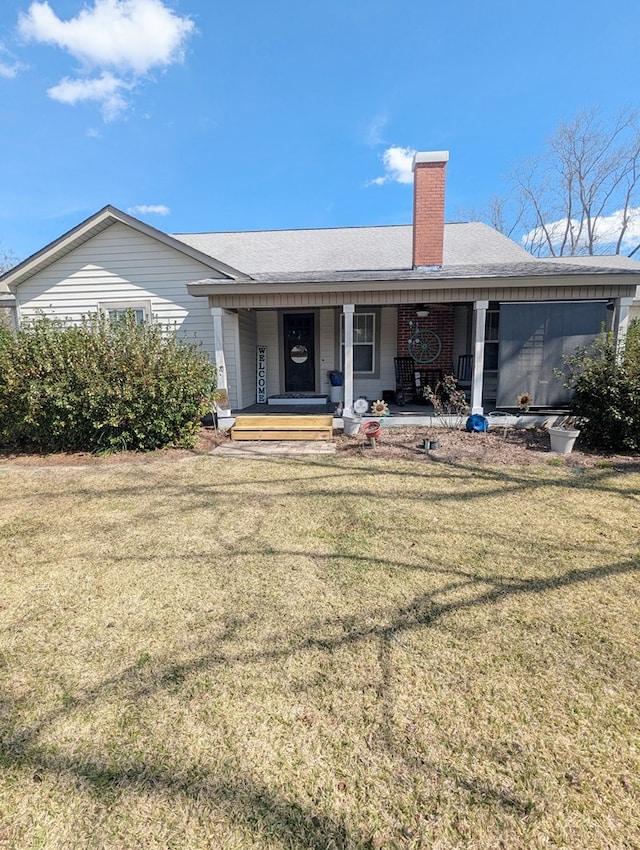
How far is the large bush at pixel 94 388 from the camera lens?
653 centimetres

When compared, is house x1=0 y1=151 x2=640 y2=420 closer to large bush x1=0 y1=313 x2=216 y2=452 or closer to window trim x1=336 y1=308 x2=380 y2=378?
window trim x1=336 y1=308 x2=380 y2=378

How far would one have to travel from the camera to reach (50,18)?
924 centimetres

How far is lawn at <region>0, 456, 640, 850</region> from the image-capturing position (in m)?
1.49

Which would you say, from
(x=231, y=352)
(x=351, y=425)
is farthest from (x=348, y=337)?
(x=231, y=352)

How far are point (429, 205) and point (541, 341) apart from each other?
4071 mm

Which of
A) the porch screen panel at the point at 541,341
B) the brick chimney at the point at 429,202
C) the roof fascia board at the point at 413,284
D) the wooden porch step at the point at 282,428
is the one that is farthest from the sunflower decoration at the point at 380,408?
the brick chimney at the point at 429,202

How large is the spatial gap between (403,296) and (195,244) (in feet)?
27.0

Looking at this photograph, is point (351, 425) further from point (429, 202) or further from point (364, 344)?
point (429, 202)

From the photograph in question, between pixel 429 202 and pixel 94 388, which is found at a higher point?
pixel 429 202

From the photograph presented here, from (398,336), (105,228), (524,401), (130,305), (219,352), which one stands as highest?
(105,228)

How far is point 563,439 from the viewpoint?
6.40 m

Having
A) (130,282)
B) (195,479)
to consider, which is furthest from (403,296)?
(130,282)

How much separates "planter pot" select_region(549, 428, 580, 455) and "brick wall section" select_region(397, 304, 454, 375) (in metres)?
4.12

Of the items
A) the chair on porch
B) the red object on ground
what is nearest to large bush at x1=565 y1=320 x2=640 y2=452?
the chair on porch
